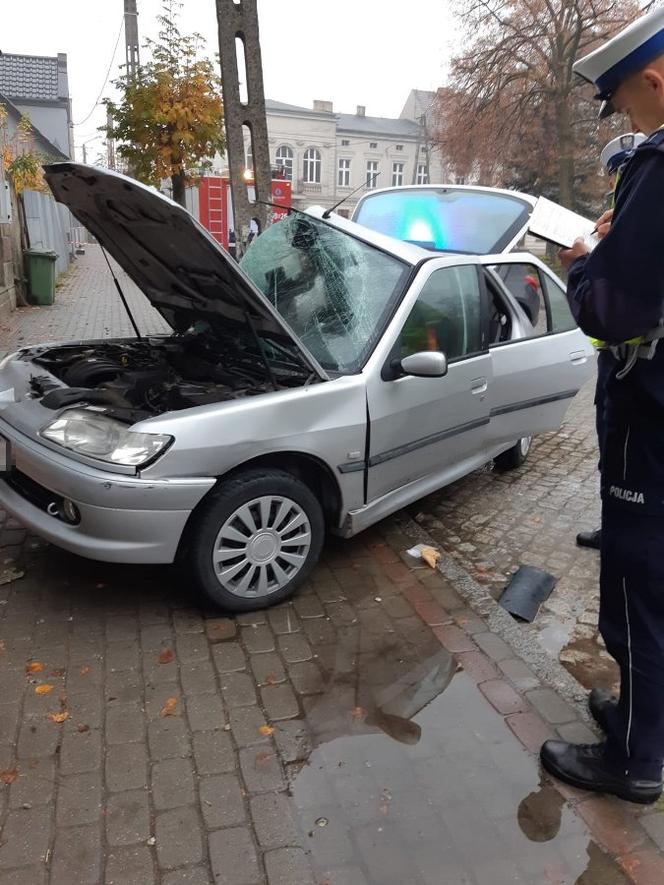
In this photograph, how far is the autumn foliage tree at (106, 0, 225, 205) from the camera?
11.6 m

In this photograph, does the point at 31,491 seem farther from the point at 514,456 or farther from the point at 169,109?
the point at 169,109

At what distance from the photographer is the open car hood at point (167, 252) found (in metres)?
2.97

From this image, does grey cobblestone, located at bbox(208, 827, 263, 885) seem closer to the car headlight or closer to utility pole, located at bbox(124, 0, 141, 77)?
the car headlight

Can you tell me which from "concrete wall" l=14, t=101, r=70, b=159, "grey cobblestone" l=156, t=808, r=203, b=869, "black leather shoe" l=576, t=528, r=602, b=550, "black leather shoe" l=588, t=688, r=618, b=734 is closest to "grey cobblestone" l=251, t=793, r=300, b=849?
"grey cobblestone" l=156, t=808, r=203, b=869

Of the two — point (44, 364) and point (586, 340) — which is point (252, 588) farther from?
point (586, 340)

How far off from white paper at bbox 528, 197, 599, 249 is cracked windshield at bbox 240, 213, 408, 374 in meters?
1.38

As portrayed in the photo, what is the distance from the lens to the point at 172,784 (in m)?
2.32

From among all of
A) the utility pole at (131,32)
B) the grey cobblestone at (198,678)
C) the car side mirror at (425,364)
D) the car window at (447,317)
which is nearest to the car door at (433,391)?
the car window at (447,317)

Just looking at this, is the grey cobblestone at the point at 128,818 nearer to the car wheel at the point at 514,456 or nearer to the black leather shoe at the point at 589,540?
the black leather shoe at the point at 589,540

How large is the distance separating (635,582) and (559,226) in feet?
3.79

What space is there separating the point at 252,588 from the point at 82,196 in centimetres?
216

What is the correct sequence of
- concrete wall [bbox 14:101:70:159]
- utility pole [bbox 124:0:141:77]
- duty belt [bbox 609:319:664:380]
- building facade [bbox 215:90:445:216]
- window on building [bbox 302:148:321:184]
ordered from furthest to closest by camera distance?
window on building [bbox 302:148:321:184]
building facade [bbox 215:90:445:216]
concrete wall [bbox 14:101:70:159]
utility pole [bbox 124:0:141:77]
duty belt [bbox 609:319:664:380]

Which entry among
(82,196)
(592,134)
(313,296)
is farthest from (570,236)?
(592,134)

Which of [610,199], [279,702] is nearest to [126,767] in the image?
[279,702]
